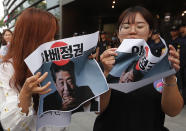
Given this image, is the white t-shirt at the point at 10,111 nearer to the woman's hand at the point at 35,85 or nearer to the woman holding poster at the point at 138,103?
the woman's hand at the point at 35,85

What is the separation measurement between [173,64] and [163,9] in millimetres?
9403

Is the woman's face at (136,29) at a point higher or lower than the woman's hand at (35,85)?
higher


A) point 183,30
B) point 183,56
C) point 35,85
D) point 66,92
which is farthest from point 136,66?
point 183,30

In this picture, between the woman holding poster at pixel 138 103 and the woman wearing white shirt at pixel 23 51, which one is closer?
the woman wearing white shirt at pixel 23 51

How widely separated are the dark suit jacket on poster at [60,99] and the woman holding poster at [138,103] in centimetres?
23

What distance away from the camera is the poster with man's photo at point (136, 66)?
2.69ft

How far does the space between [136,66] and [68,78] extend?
39 centimetres

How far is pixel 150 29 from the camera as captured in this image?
114cm

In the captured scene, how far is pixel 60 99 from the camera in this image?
2.69 ft

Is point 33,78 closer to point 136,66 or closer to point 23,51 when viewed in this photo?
point 23,51

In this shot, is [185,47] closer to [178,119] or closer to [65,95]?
[178,119]

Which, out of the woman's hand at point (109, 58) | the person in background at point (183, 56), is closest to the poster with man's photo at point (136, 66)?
the woman's hand at point (109, 58)

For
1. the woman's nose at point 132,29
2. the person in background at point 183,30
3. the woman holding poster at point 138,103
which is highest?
the person in background at point 183,30

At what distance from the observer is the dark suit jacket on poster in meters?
0.81
